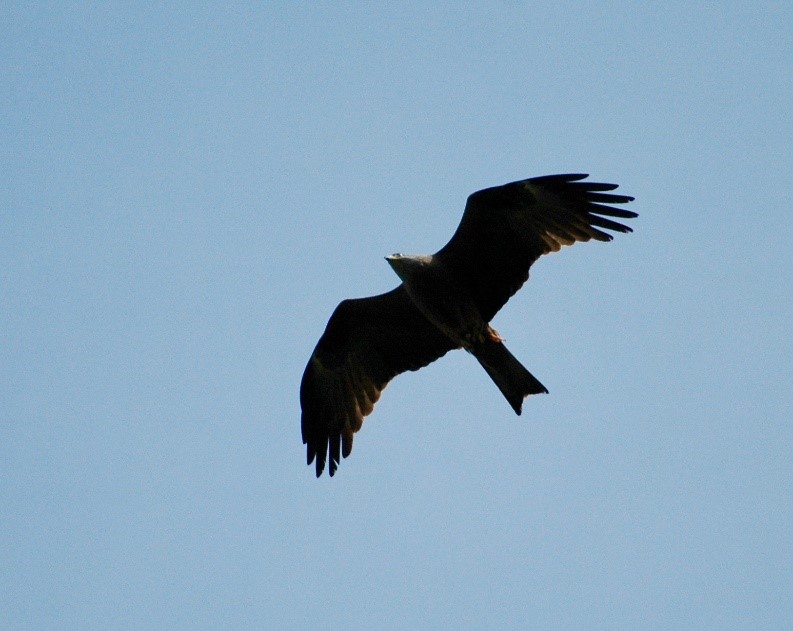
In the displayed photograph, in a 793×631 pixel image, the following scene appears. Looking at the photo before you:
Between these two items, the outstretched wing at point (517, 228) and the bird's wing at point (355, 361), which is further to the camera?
the bird's wing at point (355, 361)

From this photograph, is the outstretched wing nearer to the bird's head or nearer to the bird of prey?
the bird of prey

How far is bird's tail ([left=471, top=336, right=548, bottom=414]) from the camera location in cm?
900

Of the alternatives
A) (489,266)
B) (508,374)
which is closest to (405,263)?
(489,266)

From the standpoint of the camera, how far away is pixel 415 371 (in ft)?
33.5

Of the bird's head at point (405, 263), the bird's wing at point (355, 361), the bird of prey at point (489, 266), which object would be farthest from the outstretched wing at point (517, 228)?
the bird's wing at point (355, 361)

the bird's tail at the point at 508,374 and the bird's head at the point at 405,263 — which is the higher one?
the bird's head at the point at 405,263

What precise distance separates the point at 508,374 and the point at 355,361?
75.2 inches

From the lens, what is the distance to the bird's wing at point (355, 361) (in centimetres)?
1002

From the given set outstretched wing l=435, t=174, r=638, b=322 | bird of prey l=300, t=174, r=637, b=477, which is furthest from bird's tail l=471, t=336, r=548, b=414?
outstretched wing l=435, t=174, r=638, b=322

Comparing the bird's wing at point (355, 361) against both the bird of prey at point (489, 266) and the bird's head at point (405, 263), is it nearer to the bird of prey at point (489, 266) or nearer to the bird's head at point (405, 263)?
the bird of prey at point (489, 266)

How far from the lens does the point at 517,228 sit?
9258 mm

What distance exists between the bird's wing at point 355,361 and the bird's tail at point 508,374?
0.79m

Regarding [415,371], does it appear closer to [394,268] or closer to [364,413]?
[364,413]

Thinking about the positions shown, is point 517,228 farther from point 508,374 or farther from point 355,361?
point 355,361
